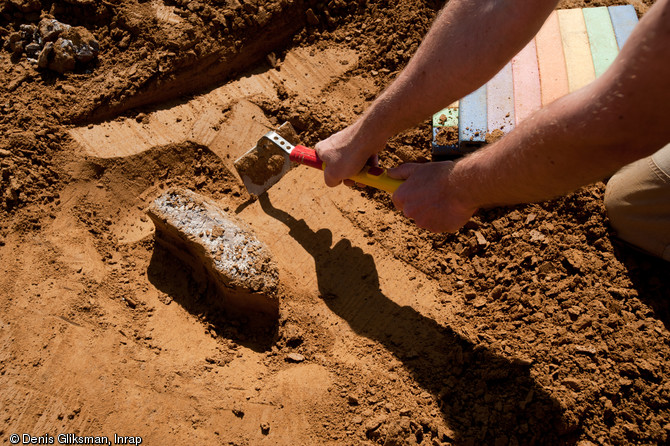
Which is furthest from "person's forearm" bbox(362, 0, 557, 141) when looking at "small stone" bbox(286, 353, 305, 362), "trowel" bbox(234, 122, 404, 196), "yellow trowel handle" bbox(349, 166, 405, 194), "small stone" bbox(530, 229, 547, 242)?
"small stone" bbox(286, 353, 305, 362)

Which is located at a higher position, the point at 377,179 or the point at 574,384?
the point at 377,179

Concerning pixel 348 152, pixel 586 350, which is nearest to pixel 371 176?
pixel 348 152

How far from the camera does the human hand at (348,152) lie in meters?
2.44

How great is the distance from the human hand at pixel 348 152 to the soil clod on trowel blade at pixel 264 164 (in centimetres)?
45

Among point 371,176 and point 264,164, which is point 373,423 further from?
point 264,164

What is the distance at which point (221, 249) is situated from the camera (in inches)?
98.5

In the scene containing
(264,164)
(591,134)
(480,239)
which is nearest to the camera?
(591,134)

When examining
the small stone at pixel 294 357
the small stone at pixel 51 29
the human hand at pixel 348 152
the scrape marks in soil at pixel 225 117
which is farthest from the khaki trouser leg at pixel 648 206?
the small stone at pixel 51 29

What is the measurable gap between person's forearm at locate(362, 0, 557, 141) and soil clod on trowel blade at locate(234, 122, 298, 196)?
0.80 metres

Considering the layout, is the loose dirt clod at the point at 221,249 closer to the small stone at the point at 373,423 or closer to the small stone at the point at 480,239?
the small stone at the point at 373,423

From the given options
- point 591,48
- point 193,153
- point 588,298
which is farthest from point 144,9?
point 588,298

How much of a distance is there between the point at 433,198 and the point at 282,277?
1.02 m

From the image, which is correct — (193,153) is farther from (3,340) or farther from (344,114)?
(3,340)

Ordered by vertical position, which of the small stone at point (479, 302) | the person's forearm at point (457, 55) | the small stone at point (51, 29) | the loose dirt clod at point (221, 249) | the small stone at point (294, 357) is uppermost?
the person's forearm at point (457, 55)
